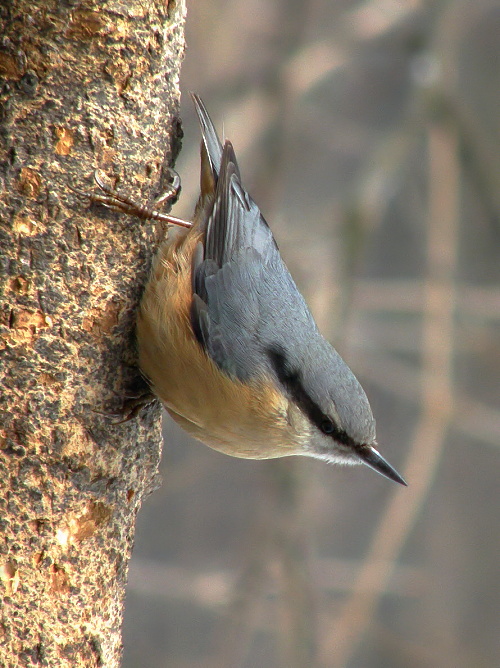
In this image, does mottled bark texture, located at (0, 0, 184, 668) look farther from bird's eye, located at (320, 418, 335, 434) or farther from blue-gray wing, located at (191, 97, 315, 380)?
bird's eye, located at (320, 418, 335, 434)

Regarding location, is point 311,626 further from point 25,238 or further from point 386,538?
point 25,238

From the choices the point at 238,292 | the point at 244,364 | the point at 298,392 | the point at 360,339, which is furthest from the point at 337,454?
the point at 360,339

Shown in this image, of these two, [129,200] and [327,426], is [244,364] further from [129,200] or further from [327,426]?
[129,200]

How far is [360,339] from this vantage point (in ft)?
14.5

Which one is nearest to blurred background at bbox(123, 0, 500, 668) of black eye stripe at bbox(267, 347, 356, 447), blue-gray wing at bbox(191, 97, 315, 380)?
blue-gray wing at bbox(191, 97, 315, 380)

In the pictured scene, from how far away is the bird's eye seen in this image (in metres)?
2.09

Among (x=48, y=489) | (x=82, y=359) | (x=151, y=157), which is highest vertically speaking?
(x=151, y=157)

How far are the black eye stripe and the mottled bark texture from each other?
41cm

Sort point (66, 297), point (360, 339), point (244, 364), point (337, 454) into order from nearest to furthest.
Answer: point (66, 297) → point (244, 364) → point (337, 454) → point (360, 339)

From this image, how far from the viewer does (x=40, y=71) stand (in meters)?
1.73

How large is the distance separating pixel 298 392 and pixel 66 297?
64cm

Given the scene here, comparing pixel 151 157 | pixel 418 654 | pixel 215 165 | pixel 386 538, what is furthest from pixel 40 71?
A: pixel 418 654

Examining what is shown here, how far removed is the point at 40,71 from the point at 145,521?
461 centimetres

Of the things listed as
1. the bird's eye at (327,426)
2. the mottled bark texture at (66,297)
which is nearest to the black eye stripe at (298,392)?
the bird's eye at (327,426)
